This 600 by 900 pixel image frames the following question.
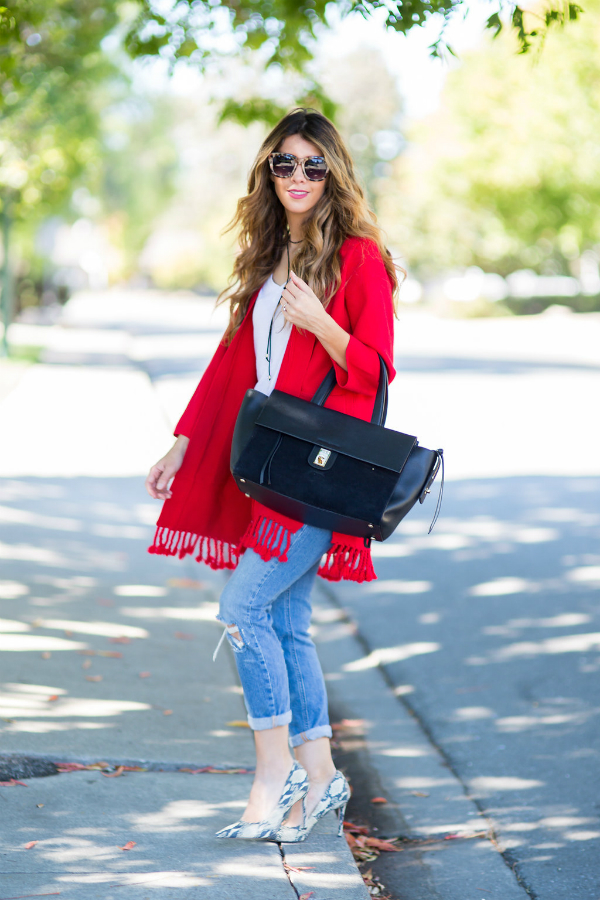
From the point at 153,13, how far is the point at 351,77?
3300 inches

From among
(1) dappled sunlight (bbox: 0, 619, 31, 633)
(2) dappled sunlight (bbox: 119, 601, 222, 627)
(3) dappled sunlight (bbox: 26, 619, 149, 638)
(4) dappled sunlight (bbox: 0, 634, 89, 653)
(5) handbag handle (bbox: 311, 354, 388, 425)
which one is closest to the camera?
(5) handbag handle (bbox: 311, 354, 388, 425)

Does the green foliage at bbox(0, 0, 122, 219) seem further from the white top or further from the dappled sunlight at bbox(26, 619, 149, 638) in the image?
the white top

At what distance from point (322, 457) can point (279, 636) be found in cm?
68

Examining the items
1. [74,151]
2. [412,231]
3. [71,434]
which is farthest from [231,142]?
[71,434]

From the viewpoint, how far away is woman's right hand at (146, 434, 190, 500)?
126 inches

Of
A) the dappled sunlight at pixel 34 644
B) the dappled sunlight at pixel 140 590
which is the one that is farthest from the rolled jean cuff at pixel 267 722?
the dappled sunlight at pixel 140 590

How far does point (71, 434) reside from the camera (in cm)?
1188

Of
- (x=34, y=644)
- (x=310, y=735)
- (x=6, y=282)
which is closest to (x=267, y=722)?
(x=310, y=735)

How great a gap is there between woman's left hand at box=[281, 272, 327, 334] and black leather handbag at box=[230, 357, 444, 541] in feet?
0.68

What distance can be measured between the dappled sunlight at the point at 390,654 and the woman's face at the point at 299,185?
9.44ft

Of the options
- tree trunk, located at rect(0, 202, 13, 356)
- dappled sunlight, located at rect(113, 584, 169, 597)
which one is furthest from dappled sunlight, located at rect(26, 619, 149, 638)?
tree trunk, located at rect(0, 202, 13, 356)

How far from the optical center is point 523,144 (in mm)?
37219

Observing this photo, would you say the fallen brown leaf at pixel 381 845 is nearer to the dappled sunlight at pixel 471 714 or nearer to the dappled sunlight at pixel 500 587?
the dappled sunlight at pixel 471 714

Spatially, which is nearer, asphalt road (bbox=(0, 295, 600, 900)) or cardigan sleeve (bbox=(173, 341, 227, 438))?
cardigan sleeve (bbox=(173, 341, 227, 438))
